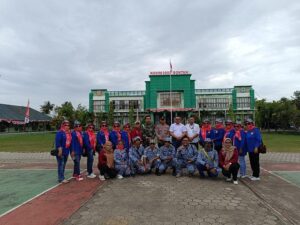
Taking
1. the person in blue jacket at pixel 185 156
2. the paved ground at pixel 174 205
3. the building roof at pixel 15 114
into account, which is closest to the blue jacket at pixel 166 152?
the person in blue jacket at pixel 185 156

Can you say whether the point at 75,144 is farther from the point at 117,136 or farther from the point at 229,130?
the point at 229,130

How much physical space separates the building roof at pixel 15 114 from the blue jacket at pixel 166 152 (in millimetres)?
51590

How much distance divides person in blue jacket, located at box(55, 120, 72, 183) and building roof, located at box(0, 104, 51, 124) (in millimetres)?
50784

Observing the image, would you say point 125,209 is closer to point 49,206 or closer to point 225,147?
point 49,206

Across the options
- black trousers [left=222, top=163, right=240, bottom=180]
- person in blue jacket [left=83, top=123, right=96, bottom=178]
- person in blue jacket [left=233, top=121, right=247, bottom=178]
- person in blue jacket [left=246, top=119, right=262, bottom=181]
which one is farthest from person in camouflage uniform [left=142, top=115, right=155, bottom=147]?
person in blue jacket [left=246, top=119, right=262, bottom=181]

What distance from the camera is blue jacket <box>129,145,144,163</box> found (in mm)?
8823

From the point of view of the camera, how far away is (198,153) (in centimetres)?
855

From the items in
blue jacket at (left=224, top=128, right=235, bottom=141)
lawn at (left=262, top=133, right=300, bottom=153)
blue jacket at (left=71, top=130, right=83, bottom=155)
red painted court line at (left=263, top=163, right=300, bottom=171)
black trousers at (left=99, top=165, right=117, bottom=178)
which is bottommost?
red painted court line at (left=263, top=163, right=300, bottom=171)

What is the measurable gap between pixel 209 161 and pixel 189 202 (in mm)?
2477

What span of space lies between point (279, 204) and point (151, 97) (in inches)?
2034

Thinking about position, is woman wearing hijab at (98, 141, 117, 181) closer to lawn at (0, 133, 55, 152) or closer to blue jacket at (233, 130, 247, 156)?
blue jacket at (233, 130, 247, 156)

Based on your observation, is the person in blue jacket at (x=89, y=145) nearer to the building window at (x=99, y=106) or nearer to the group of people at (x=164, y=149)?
the group of people at (x=164, y=149)

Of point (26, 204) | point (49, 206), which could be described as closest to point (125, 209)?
point (49, 206)

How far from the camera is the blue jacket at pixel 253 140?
8203mm
